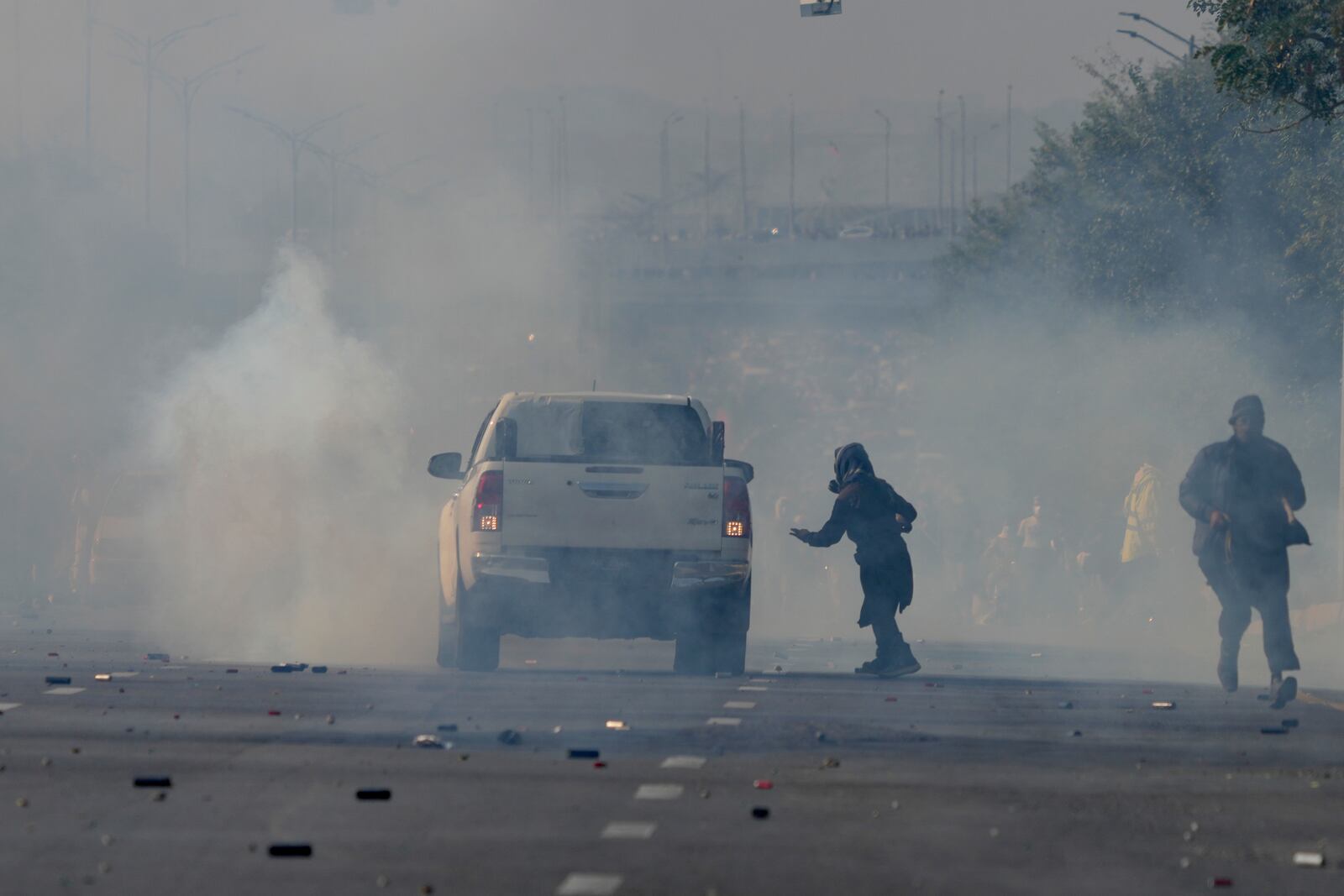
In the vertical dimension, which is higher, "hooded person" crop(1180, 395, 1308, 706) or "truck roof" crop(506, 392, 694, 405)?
"truck roof" crop(506, 392, 694, 405)

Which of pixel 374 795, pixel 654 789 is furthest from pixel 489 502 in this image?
pixel 374 795

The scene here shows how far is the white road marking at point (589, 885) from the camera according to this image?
243 inches

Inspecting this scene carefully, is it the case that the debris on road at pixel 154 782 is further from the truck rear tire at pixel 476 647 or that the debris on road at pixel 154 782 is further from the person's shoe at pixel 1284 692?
the person's shoe at pixel 1284 692

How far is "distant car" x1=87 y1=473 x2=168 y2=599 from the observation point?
963 inches

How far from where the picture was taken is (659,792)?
818 cm

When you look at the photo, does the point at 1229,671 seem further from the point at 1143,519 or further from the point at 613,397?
the point at 1143,519

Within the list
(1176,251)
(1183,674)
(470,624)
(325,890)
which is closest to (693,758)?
(325,890)

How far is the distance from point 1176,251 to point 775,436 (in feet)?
128

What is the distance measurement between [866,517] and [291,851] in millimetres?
9314

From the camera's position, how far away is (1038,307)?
49250 millimetres

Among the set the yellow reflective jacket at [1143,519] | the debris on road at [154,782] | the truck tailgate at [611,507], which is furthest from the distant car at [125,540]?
the debris on road at [154,782]

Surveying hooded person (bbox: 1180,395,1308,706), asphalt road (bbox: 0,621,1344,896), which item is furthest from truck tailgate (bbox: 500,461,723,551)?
hooded person (bbox: 1180,395,1308,706)

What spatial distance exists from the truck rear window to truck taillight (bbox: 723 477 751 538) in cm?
45

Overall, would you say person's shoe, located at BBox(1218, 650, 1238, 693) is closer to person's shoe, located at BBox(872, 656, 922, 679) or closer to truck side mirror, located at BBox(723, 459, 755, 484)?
person's shoe, located at BBox(872, 656, 922, 679)
